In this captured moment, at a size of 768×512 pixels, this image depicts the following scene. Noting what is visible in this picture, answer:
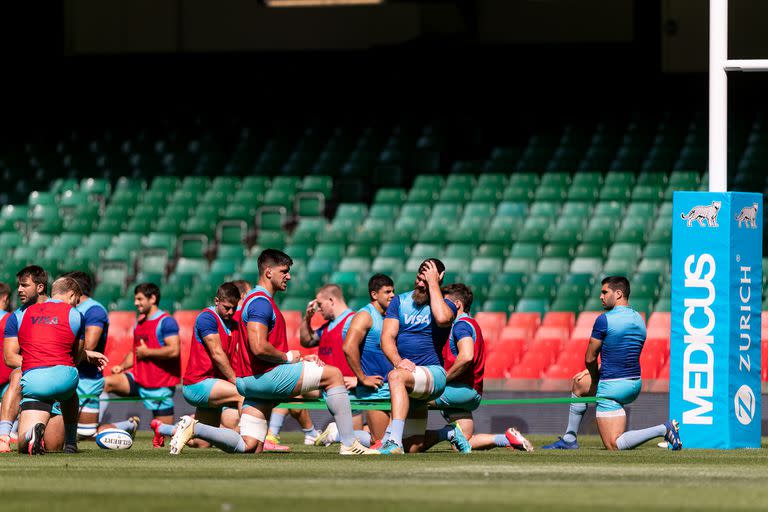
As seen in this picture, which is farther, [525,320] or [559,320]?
[525,320]

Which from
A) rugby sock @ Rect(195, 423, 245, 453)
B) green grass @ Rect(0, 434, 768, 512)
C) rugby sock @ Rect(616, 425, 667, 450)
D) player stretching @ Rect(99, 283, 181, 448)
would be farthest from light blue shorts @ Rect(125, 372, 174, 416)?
rugby sock @ Rect(616, 425, 667, 450)

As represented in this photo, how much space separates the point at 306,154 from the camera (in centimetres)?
3002

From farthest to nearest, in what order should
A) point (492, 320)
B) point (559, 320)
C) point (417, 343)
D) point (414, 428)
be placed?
point (492, 320)
point (559, 320)
point (414, 428)
point (417, 343)

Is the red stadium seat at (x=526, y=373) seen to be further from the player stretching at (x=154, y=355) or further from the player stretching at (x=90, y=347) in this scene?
the player stretching at (x=90, y=347)

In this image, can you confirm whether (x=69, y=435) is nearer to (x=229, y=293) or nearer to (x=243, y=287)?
(x=229, y=293)

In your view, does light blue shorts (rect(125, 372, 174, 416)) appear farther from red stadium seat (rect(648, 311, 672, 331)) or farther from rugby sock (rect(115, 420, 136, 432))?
red stadium seat (rect(648, 311, 672, 331))

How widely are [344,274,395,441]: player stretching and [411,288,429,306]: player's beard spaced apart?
86 centimetres

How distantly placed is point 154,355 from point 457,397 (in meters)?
4.52

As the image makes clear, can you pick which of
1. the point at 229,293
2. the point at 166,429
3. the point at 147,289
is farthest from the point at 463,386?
the point at 147,289

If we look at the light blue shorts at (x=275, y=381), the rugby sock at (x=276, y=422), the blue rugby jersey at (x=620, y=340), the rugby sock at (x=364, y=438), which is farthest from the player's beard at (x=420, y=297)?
the rugby sock at (x=276, y=422)

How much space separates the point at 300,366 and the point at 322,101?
66.2ft

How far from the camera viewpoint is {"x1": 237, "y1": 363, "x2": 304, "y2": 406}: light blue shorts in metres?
12.5

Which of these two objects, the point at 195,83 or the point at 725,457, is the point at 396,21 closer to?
the point at 195,83

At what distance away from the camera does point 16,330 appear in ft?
46.8
